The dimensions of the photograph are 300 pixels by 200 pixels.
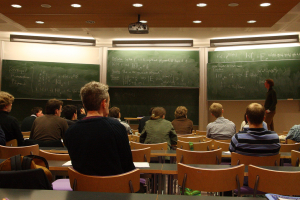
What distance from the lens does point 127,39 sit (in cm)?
843

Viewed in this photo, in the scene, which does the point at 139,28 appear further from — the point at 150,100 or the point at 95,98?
the point at 95,98

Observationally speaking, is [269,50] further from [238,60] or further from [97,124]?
[97,124]

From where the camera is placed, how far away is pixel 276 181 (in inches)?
75.7

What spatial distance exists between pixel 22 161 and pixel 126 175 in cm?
63

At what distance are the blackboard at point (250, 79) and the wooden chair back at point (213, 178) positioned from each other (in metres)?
6.20

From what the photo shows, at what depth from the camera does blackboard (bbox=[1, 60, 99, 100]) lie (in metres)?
7.96

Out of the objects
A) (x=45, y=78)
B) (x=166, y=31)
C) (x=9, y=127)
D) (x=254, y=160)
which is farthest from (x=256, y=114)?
(x=45, y=78)

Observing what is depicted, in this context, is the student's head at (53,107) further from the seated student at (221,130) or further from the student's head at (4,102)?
the seated student at (221,130)

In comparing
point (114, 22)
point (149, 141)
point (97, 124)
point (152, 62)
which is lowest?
point (149, 141)

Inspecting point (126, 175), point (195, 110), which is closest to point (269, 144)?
point (126, 175)

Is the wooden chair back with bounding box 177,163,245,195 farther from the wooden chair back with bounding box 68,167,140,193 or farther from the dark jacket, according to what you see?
the dark jacket

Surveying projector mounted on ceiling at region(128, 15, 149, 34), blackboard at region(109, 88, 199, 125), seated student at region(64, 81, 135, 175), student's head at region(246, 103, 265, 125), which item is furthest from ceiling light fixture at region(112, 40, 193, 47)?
→ seated student at region(64, 81, 135, 175)

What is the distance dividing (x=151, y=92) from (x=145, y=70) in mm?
705

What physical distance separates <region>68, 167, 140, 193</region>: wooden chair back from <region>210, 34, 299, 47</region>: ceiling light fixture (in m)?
7.08
